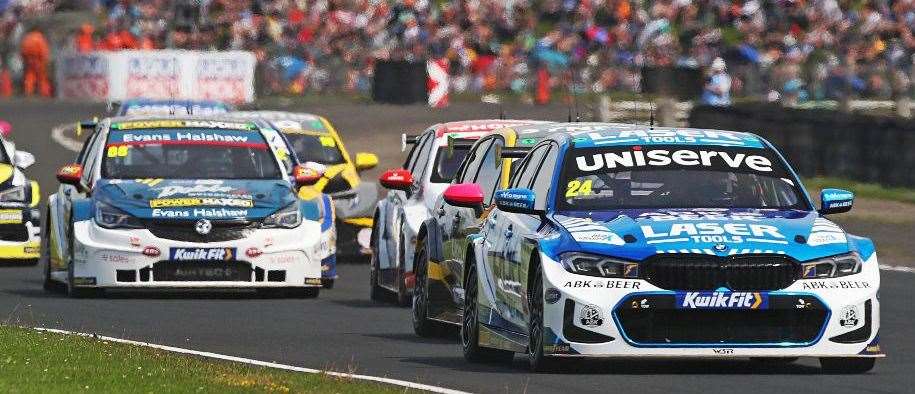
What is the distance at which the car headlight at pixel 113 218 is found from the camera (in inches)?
669

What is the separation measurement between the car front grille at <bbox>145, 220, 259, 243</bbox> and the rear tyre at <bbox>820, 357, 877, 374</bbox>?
22.8ft

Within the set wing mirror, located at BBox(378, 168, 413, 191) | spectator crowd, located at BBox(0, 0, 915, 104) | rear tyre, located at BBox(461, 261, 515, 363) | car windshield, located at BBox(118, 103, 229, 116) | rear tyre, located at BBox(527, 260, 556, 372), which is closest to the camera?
rear tyre, located at BBox(527, 260, 556, 372)

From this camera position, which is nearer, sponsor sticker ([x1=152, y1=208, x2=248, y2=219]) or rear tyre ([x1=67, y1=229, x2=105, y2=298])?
sponsor sticker ([x1=152, y1=208, x2=248, y2=219])

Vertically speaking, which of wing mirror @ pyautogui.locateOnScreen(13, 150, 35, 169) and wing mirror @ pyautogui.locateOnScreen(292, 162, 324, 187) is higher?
wing mirror @ pyautogui.locateOnScreen(292, 162, 324, 187)

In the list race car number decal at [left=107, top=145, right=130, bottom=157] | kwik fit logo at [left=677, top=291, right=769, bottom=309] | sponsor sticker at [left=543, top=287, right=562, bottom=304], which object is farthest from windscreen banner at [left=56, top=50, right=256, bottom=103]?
kwik fit logo at [left=677, top=291, right=769, bottom=309]

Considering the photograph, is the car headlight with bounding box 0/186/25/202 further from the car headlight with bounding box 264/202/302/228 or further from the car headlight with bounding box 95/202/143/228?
the car headlight with bounding box 264/202/302/228

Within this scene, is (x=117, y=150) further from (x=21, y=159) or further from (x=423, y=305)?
(x=423, y=305)

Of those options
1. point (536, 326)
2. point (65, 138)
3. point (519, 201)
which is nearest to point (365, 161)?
point (519, 201)

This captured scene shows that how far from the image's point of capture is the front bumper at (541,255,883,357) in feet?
34.0

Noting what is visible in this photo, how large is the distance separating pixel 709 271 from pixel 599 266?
0.48 meters

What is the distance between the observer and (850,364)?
10859 mm

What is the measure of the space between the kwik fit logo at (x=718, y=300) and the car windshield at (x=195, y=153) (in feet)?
26.2

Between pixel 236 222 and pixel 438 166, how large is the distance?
59.4 inches

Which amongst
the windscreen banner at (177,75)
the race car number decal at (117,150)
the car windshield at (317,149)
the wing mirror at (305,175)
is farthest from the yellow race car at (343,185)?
the windscreen banner at (177,75)
